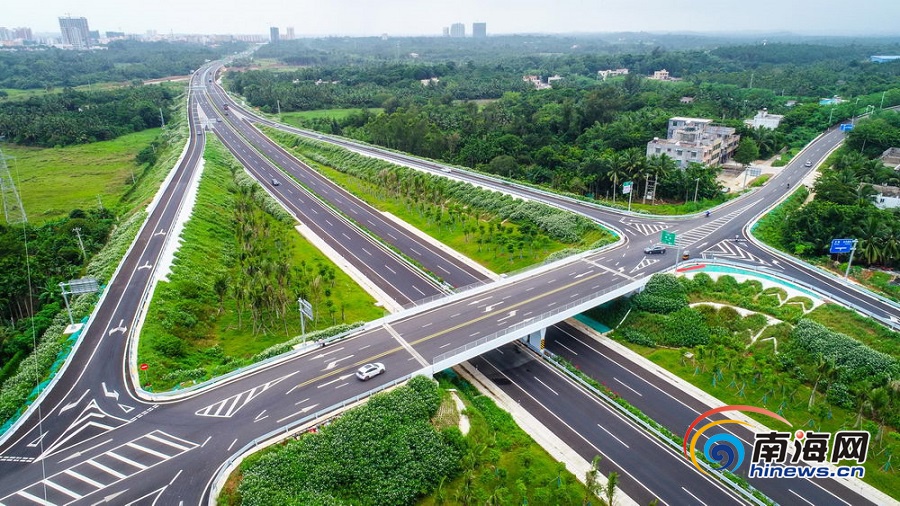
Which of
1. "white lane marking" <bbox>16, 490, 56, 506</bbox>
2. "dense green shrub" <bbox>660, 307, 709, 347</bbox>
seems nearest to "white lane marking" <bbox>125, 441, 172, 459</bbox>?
"white lane marking" <bbox>16, 490, 56, 506</bbox>

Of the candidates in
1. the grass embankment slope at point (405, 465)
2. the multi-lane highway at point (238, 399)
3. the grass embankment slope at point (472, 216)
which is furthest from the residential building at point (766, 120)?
the grass embankment slope at point (405, 465)

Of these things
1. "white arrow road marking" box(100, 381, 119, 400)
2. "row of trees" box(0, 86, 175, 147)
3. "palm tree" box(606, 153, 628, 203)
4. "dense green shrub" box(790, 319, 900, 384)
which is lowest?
"dense green shrub" box(790, 319, 900, 384)

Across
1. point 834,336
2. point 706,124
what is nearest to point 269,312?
point 834,336

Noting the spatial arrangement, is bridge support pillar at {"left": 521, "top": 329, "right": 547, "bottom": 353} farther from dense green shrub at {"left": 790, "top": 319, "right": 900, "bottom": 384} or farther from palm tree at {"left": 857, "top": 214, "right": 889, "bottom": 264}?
palm tree at {"left": 857, "top": 214, "right": 889, "bottom": 264}

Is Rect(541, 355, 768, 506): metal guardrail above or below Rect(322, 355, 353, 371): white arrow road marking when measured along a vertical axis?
below

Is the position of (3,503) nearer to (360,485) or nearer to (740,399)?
(360,485)

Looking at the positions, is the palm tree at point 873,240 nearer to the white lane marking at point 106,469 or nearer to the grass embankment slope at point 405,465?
the grass embankment slope at point 405,465
